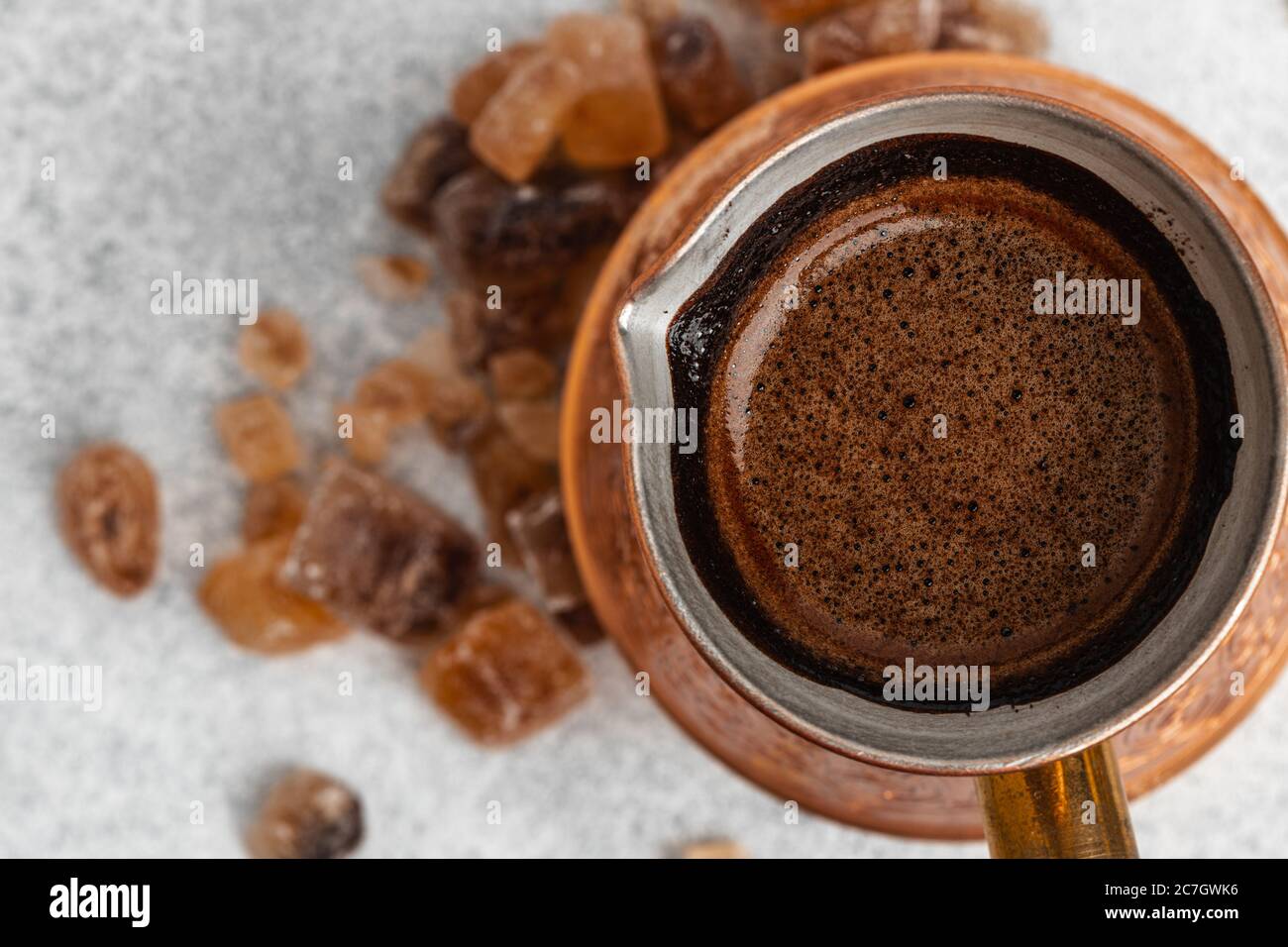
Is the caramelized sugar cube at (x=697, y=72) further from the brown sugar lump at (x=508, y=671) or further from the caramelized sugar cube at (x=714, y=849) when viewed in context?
the caramelized sugar cube at (x=714, y=849)

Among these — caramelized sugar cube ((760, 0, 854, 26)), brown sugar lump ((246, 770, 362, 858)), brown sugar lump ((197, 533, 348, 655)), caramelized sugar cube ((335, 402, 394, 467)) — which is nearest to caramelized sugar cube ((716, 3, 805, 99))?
caramelized sugar cube ((760, 0, 854, 26))

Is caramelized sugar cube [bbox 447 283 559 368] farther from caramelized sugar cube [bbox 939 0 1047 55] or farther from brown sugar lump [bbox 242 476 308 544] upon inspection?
caramelized sugar cube [bbox 939 0 1047 55]

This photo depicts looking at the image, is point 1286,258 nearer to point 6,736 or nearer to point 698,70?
point 698,70

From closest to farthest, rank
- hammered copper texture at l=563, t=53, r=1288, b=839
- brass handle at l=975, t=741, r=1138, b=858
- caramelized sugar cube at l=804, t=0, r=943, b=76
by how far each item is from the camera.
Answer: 1. brass handle at l=975, t=741, r=1138, b=858
2. hammered copper texture at l=563, t=53, r=1288, b=839
3. caramelized sugar cube at l=804, t=0, r=943, b=76

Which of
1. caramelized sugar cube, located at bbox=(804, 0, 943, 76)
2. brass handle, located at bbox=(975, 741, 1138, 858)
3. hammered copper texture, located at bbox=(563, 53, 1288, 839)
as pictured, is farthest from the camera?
caramelized sugar cube, located at bbox=(804, 0, 943, 76)

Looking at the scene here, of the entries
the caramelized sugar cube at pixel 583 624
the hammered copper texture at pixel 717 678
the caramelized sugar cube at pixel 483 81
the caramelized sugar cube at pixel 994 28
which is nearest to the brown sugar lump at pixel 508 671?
the caramelized sugar cube at pixel 583 624

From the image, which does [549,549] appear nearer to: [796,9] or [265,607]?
[265,607]
